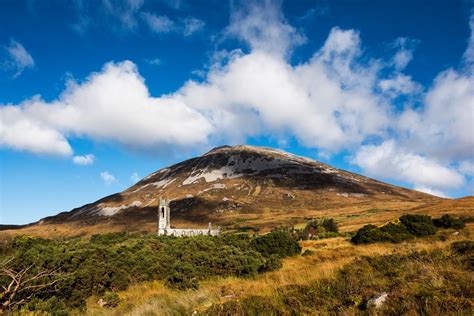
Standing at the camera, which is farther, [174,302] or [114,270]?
[114,270]

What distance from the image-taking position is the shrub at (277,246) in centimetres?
2488

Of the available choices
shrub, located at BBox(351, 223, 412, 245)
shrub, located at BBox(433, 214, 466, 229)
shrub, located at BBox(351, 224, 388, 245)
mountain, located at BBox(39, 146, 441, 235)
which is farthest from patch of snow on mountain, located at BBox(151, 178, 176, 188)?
shrub, located at BBox(433, 214, 466, 229)

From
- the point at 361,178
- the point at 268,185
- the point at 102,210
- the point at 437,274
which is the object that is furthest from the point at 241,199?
the point at 437,274

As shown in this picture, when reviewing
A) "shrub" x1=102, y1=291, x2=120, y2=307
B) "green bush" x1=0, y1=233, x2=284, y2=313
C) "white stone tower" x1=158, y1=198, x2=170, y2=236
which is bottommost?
"shrub" x1=102, y1=291, x2=120, y2=307

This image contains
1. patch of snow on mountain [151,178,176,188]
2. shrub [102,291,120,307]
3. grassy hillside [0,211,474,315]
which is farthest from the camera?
patch of snow on mountain [151,178,176,188]

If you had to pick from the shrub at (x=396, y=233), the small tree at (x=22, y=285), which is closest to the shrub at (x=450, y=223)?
the shrub at (x=396, y=233)

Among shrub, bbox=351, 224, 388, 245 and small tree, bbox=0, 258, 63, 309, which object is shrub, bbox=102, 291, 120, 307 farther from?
shrub, bbox=351, 224, 388, 245

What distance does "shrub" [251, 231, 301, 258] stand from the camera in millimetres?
24875

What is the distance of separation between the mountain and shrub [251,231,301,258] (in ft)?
161

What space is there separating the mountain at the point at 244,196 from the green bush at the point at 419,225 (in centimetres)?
4732

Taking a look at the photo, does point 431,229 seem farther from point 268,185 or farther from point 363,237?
point 268,185

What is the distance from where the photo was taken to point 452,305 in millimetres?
5312

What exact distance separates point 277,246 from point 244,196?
102037mm

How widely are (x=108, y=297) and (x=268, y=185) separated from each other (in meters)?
127
